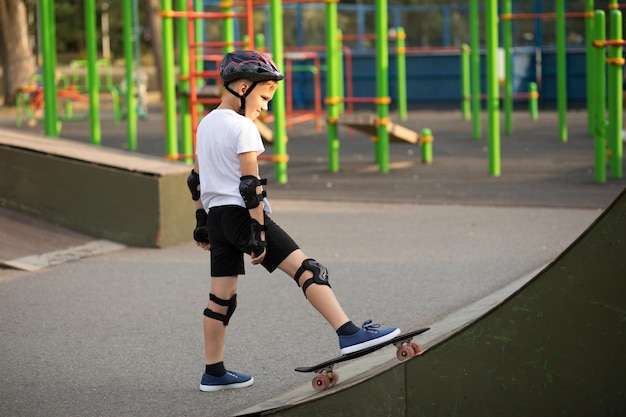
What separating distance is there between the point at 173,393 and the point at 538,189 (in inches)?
324

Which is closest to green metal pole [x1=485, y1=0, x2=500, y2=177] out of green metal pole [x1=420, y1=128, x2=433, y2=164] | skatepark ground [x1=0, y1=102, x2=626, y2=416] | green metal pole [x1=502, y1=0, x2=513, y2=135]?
skatepark ground [x1=0, y1=102, x2=626, y2=416]

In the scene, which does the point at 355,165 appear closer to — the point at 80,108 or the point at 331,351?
the point at 331,351

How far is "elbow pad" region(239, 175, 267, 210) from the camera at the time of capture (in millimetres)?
4805

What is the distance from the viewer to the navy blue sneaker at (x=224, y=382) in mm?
5223

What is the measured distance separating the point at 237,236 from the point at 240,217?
84mm

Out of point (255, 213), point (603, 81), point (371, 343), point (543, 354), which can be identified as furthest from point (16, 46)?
point (543, 354)

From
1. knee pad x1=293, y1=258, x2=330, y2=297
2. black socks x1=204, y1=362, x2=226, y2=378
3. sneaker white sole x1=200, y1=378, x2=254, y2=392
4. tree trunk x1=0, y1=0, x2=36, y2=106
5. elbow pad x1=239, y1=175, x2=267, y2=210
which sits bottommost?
sneaker white sole x1=200, y1=378, x2=254, y2=392

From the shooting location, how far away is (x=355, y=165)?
1595 cm

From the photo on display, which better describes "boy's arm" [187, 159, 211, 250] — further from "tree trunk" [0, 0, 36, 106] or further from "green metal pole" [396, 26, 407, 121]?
"tree trunk" [0, 0, 36, 106]

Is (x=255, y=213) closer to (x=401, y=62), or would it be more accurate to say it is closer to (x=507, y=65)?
(x=507, y=65)

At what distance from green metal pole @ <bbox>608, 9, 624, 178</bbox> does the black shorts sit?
27.6ft

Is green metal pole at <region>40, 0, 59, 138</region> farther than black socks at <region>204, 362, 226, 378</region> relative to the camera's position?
Yes

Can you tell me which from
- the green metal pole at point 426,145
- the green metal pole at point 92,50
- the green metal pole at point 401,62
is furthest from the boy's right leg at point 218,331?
the green metal pole at point 401,62

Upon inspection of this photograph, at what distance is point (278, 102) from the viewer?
1384cm
